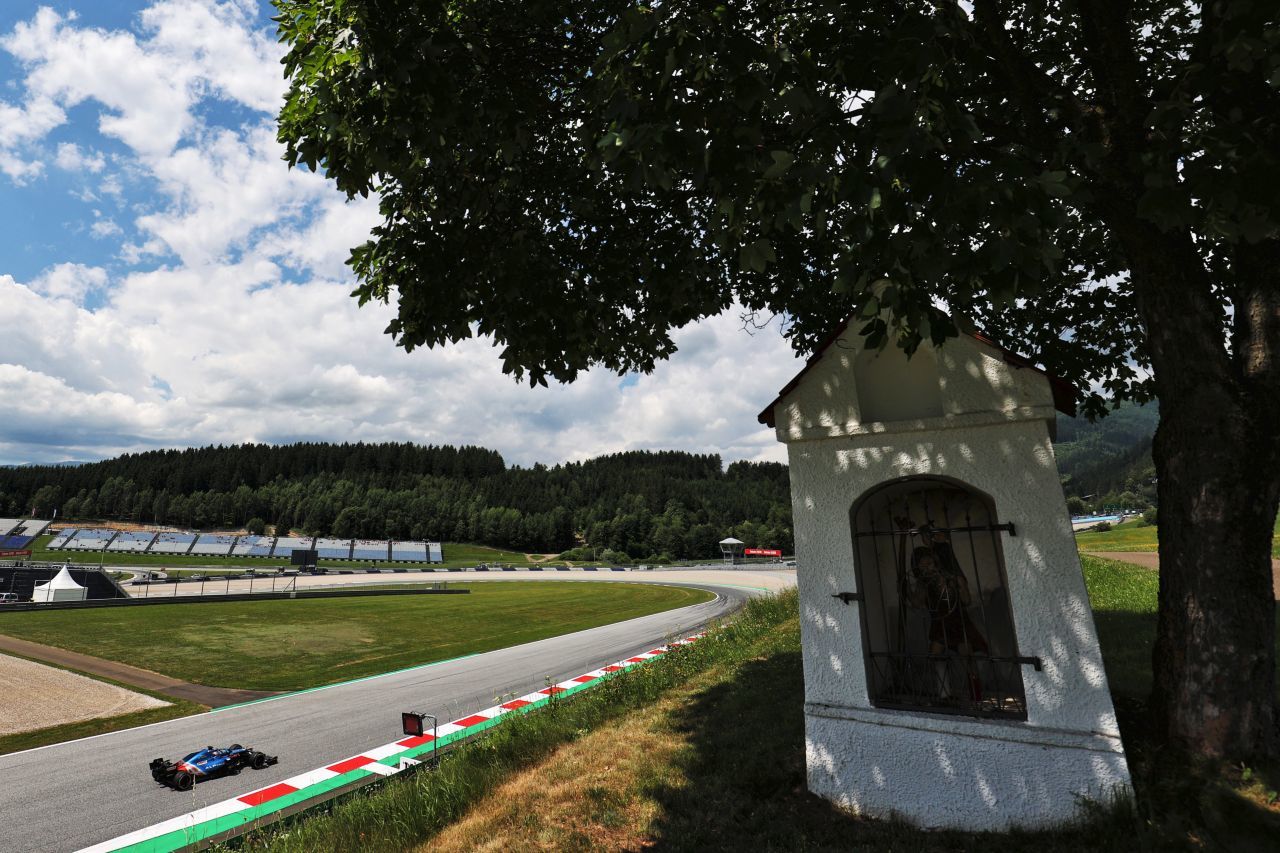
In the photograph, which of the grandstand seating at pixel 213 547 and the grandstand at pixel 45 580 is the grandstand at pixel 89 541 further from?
the grandstand at pixel 45 580

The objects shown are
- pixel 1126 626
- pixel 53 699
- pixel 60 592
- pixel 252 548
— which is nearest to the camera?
pixel 1126 626

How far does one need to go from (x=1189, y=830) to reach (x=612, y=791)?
4.90 metres

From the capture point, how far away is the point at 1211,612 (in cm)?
500

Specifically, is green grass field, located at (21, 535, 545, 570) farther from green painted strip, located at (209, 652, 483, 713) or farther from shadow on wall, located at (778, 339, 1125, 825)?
shadow on wall, located at (778, 339, 1125, 825)

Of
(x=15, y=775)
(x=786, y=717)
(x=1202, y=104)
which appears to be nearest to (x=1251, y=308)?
(x=1202, y=104)

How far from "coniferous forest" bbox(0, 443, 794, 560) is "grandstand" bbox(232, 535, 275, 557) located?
84.6ft

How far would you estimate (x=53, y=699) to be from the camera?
1628 centimetres

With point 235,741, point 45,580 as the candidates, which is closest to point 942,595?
point 235,741

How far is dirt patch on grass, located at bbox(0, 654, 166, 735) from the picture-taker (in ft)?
47.9

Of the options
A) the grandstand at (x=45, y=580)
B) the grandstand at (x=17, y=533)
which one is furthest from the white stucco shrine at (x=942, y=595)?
the grandstand at (x=17, y=533)

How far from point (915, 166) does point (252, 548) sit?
119521 millimetres

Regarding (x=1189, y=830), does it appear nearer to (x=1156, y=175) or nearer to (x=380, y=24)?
(x=1156, y=175)

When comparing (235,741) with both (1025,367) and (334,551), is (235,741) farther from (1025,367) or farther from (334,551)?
(334,551)

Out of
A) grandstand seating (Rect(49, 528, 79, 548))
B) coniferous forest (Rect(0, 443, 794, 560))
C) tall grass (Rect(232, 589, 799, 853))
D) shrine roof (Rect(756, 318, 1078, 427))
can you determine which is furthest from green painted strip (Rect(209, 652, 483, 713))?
grandstand seating (Rect(49, 528, 79, 548))
